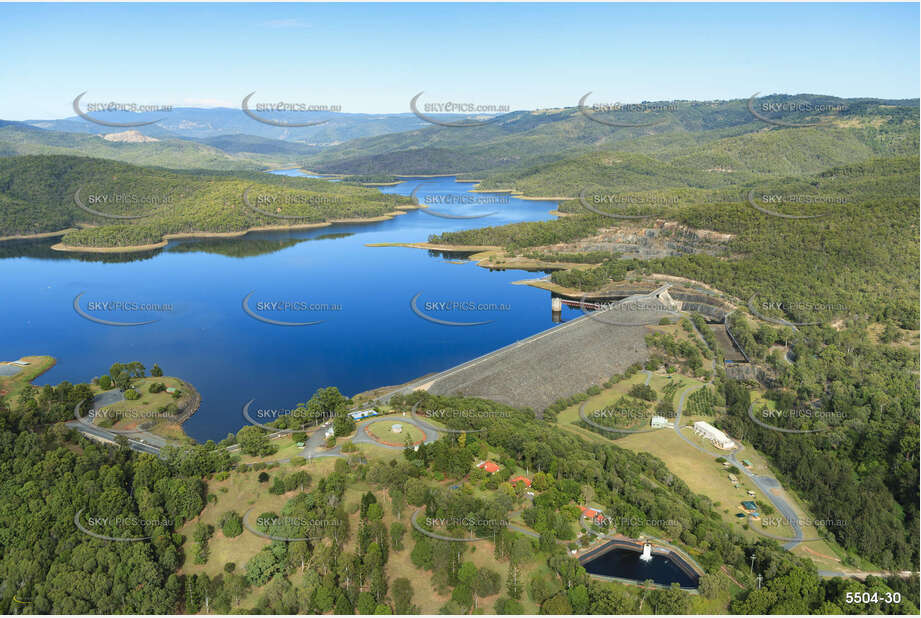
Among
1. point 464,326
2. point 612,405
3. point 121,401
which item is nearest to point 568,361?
point 612,405

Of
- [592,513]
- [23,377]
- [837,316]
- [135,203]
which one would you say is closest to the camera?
[592,513]

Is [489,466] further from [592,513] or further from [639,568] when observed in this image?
[639,568]

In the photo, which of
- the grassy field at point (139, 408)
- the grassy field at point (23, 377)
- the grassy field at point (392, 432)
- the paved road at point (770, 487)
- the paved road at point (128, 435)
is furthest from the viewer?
the grassy field at point (23, 377)

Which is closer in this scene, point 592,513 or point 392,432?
point 592,513

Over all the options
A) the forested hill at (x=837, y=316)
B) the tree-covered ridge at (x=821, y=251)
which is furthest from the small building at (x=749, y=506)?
the tree-covered ridge at (x=821, y=251)

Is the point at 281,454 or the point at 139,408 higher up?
the point at 281,454

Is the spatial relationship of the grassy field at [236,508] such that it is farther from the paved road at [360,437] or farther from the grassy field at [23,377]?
the grassy field at [23,377]

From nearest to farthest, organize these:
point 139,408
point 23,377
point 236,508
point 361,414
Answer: point 236,508 → point 361,414 → point 139,408 → point 23,377

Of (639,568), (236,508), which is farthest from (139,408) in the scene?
(639,568)
